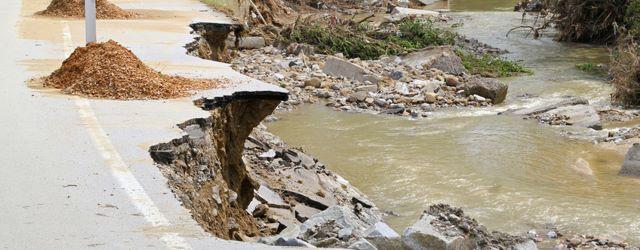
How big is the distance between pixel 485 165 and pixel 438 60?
8514 millimetres

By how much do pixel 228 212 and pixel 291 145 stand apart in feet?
25.7

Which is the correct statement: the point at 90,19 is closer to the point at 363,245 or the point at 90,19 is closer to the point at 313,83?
the point at 363,245

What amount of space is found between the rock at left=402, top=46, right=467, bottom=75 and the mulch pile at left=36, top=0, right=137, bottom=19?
7.16 metres

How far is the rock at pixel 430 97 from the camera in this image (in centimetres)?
2070

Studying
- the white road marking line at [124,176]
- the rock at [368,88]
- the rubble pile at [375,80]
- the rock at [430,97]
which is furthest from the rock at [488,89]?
the white road marking line at [124,176]

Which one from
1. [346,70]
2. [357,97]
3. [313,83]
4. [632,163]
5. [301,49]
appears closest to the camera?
[632,163]

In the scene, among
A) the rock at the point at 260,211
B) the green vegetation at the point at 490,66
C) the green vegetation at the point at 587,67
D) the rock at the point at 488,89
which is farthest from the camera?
the green vegetation at the point at 587,67

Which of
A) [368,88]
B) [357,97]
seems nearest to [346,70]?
[368,88]

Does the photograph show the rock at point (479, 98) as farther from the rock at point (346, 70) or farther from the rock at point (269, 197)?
the rock at point (269, 197)

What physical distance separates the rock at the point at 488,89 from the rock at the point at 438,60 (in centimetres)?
207

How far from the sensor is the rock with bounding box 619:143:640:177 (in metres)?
14.8

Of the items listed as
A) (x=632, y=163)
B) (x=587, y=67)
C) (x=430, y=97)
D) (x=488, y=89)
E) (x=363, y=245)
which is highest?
(x=363, y=245)

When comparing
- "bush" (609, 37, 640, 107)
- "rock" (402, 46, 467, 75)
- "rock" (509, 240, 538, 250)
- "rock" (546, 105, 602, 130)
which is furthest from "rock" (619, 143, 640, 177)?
"rock" (402, 46, 467, 75)

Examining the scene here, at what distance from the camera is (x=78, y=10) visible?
20.3 m
